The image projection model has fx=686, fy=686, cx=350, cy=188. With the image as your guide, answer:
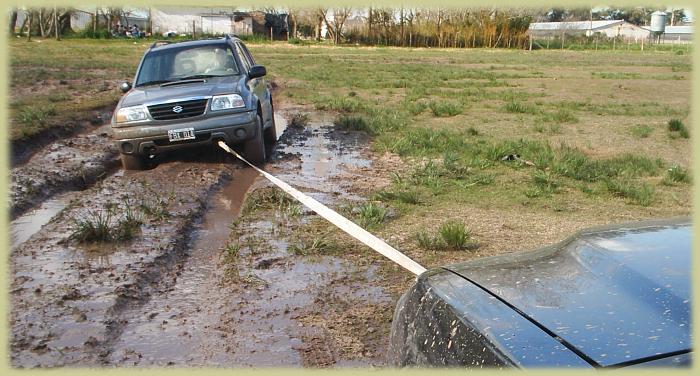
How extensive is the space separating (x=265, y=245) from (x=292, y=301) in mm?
1320

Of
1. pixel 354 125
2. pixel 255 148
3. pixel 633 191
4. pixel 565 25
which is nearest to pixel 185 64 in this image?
pixel 255 148

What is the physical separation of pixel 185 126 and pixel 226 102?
618 mm

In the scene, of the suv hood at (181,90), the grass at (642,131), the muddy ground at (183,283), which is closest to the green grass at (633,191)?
the muddy ground at (183,283)

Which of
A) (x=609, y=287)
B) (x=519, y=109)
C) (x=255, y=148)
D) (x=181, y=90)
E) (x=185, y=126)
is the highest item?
(x=181, y=90)

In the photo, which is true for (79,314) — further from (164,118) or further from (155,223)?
(164,118)

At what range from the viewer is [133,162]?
9.32m

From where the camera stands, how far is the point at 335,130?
13.5 metres

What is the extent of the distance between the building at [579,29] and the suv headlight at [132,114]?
180 ft

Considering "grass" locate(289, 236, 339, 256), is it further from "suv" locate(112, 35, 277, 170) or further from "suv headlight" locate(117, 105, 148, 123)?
"suv headlight" locate(117, 105, 148, 123)

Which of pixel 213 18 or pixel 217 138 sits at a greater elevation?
pixel 213 18

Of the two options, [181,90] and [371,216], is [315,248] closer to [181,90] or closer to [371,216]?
[371,216]

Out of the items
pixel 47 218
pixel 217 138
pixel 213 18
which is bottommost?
pixel 47 218

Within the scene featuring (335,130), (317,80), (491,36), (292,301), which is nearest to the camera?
(292,301)

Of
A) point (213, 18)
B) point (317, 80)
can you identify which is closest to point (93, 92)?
point (317, 80)
